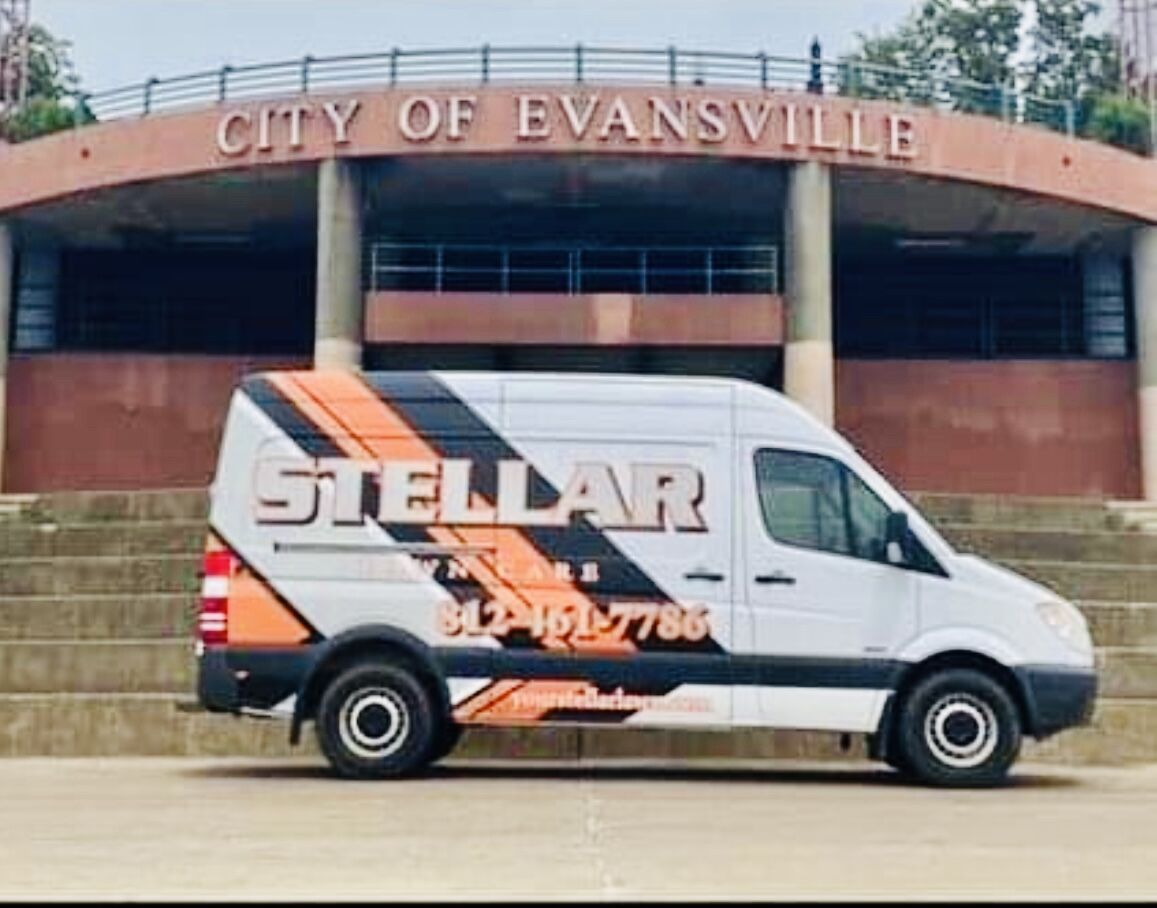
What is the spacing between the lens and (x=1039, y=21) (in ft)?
153

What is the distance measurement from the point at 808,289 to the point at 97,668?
582 inches

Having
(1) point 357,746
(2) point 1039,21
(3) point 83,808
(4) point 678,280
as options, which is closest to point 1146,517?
(4) point 678,280

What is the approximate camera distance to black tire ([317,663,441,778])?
980 cm

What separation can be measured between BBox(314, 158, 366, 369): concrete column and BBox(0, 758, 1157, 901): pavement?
572 inches

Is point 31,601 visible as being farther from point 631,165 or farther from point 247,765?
point 631,165

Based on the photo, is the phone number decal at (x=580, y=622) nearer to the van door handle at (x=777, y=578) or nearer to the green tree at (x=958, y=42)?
the van door handle at (x=777, y=578)

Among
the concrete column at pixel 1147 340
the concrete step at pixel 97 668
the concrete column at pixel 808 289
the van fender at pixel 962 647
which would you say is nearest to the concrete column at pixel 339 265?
the concrete column at pixel 808 289

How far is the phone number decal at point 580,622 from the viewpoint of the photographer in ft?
32.2

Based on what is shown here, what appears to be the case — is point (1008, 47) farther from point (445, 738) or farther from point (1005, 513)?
point (445, 738)

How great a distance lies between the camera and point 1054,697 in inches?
387

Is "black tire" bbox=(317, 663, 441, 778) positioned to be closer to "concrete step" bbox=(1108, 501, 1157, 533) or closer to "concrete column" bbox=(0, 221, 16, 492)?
"concrete step" bbox=(1108, 501, 1157, 533)

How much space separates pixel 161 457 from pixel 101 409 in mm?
1382

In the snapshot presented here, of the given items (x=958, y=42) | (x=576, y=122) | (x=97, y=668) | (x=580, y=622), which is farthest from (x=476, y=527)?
(x=958, y=42)

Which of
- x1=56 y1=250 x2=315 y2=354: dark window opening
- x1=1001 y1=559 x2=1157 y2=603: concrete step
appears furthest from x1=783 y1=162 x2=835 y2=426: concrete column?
x1=56 y1=250 x2=315 y2=354: dark window opening
